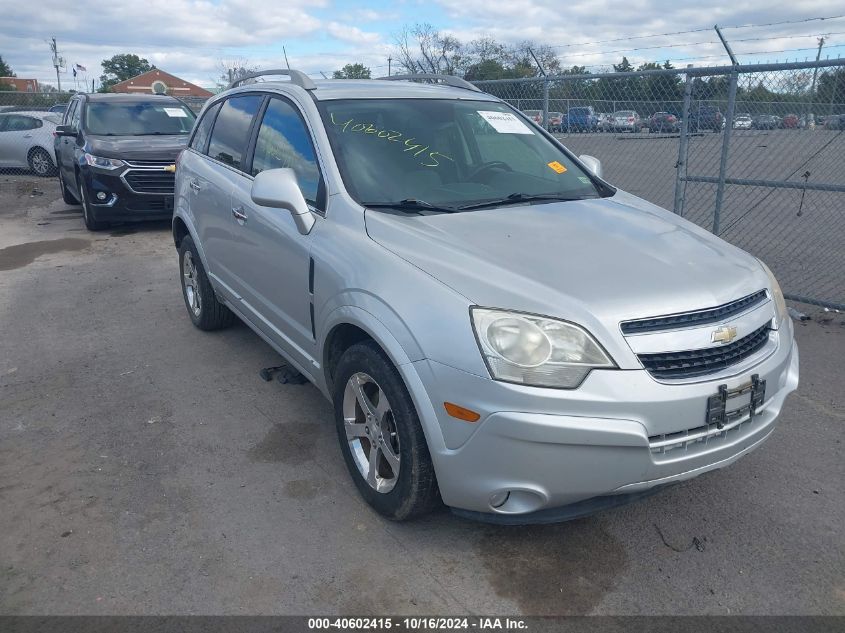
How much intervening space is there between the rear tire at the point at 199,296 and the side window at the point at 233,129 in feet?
2.74

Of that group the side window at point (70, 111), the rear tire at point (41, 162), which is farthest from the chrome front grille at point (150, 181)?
the rear tire at point (41, 162)

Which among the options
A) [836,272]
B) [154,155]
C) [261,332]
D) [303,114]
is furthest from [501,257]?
[154,155]

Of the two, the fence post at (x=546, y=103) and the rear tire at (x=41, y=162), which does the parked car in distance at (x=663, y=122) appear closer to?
the fence post at (x=546, y=103)

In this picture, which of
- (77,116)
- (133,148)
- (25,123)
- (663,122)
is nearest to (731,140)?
(663,122)

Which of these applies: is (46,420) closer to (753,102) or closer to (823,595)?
(823,595)

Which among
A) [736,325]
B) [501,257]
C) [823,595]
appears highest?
[501,257]

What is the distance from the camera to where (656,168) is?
8.20 metres

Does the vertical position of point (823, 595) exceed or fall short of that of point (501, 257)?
it falls short

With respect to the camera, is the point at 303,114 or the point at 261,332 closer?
the point at 303,114

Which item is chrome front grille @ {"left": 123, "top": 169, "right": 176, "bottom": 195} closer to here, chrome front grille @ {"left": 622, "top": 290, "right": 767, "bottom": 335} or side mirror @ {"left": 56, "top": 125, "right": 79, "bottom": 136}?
side mirror @ {"left": 56, "top": 125, "right": 79, "bottom": 136}

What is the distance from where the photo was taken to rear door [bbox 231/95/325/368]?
3.68m

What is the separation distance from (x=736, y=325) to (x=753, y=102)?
4.49 m

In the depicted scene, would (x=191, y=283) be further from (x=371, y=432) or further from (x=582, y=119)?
(x=582, y=119)

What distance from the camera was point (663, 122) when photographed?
7.62 metres
